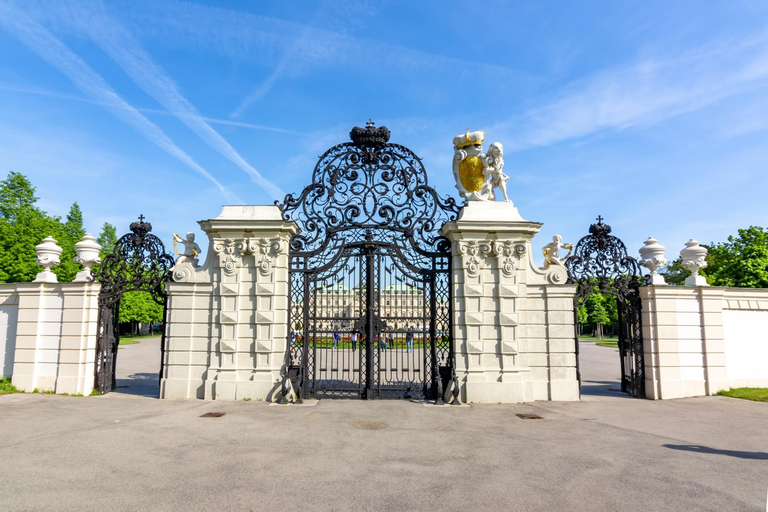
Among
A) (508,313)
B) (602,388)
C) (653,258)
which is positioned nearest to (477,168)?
(508,313)

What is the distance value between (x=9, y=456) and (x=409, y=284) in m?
8.74

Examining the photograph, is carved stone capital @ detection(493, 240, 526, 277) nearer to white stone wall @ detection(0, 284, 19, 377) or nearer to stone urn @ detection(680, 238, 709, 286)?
stone urn @ detection(680, 238, 709, 286)

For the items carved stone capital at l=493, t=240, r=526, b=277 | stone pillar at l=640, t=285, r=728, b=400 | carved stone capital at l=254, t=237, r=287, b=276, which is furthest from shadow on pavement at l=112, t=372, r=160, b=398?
stone pillar at l=640, t=285, r=728, b=400

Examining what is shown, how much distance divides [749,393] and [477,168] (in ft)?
31.1

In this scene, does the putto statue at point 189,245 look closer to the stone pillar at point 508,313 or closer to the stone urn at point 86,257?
the stone urn at point 86,257

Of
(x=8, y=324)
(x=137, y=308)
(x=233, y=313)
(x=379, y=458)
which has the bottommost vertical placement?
(x=379, y=458)

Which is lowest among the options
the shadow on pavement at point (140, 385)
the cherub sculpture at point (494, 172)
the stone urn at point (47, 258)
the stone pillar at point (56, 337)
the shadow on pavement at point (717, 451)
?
the shadow on pavement at point (140, 385)

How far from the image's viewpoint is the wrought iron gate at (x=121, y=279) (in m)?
12.5

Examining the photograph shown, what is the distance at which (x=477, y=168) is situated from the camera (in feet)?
41.0

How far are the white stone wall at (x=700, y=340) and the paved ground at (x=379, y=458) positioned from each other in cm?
154

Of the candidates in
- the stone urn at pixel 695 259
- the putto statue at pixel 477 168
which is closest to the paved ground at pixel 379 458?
the stone urn at pixel 695 259

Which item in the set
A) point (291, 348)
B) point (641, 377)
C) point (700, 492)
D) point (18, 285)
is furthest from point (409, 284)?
point (18, 285)

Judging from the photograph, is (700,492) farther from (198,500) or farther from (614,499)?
(198,500)

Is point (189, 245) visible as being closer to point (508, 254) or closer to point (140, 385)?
point (140, 385)
